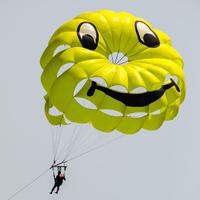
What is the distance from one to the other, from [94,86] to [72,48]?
1.83 meters

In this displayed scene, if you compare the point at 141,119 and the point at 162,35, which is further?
the point at 162,35

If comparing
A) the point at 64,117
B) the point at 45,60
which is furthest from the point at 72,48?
the point at 64,117

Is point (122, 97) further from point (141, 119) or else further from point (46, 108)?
point (46, 108)

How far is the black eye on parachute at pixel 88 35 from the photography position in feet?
92.6

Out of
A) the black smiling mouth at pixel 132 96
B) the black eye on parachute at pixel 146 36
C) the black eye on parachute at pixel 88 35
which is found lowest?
the black smiling mouth at pixel 132 96

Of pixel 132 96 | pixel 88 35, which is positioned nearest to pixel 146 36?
pixel 88 35

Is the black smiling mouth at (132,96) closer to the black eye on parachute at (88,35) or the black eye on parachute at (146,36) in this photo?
the black eye on parachute at (88,35)

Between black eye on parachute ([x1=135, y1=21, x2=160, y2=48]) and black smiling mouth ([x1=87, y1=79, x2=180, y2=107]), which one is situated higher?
black eye on parachute ([x1=135, y1=21, x2=160, y2=48])

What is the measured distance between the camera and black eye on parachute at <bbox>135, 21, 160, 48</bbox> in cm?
2917

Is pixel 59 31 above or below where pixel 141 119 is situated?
above

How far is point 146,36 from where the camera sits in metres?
29.3

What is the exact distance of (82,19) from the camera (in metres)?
29.6

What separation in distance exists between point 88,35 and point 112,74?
7.77 ft

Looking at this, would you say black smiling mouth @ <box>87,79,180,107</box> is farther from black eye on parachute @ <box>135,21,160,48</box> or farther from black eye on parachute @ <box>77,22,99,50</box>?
black eye on parachute @ <box>135,21,160,48</box>
